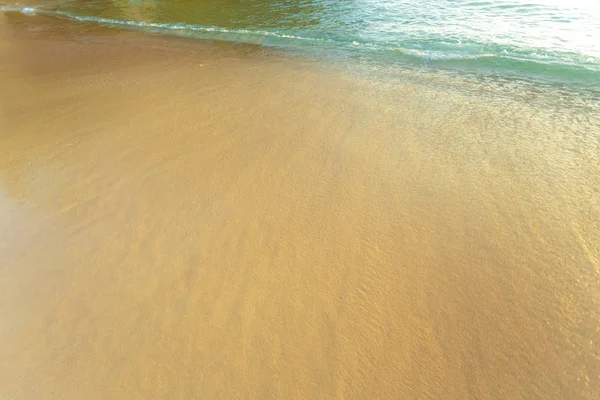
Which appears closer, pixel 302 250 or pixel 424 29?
pixel 302 250

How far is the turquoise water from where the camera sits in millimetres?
6148

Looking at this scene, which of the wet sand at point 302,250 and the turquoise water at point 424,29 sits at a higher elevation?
the turquoise water at point 424,29

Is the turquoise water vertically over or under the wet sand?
over

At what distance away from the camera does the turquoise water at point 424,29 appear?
615cm

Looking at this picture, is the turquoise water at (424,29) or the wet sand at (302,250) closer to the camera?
the wet sand at (302,250)

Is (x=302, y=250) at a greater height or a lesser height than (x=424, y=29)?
lesser

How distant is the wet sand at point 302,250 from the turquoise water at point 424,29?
1771 millimetres

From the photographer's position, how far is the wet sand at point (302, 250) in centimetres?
209

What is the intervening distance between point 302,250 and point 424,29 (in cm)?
682

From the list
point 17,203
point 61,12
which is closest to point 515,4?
point 17,203

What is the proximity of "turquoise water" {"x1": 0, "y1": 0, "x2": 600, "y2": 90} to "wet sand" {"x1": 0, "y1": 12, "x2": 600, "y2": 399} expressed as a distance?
1771 mm

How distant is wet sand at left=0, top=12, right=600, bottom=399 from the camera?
6.84 ft

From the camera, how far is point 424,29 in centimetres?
786

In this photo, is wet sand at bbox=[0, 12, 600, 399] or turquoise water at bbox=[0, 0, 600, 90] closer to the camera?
wet sand at bbox=[0, 12, 600, 399]
